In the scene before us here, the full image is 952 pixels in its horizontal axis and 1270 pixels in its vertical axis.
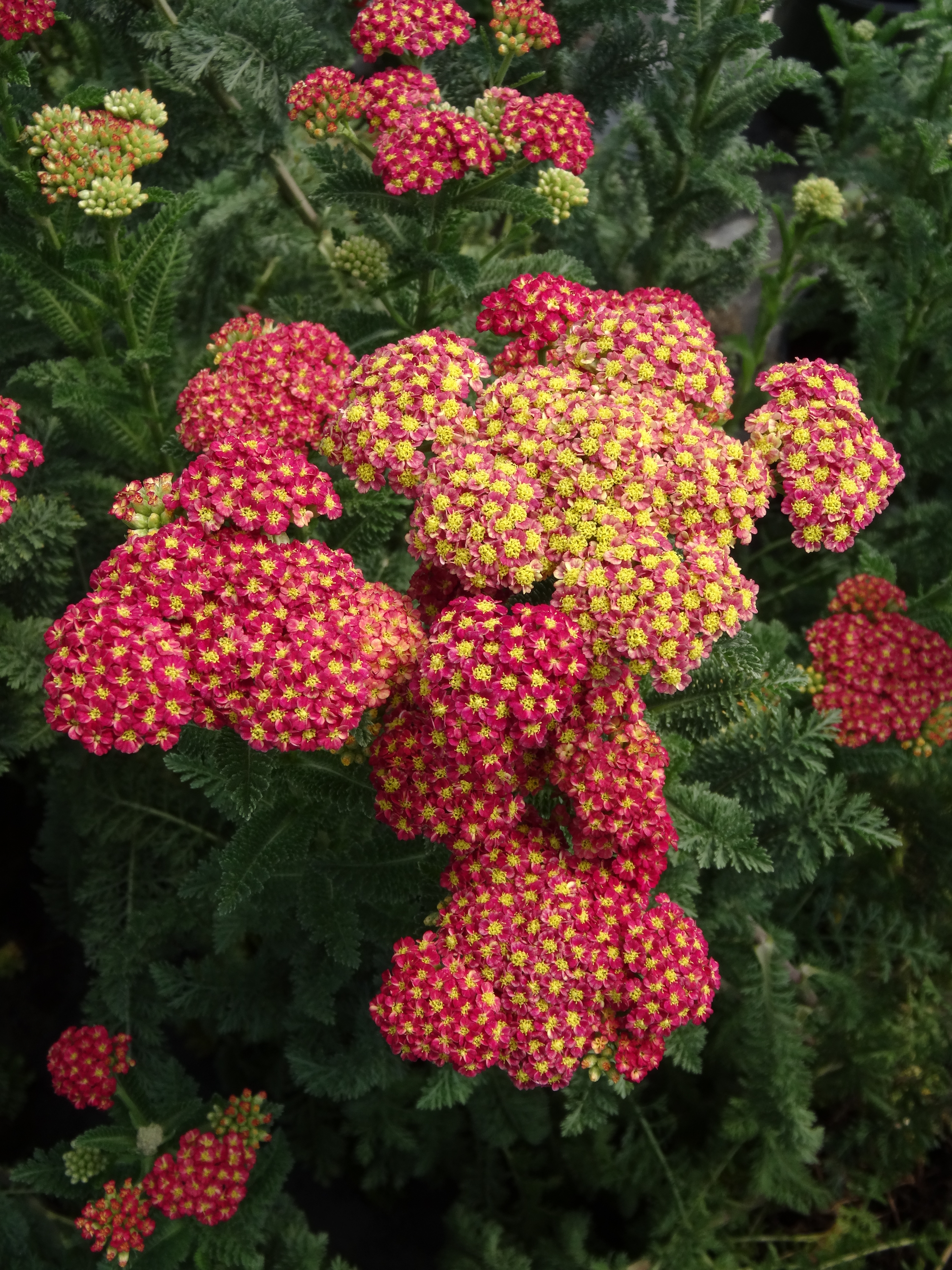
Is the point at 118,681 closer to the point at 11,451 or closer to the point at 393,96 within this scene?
the point at 11,451

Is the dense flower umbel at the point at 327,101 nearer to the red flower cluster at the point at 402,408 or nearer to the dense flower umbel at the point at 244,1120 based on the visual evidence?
the red flower cluster at the point at 402,408

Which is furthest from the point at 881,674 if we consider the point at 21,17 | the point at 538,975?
the point at 21,17

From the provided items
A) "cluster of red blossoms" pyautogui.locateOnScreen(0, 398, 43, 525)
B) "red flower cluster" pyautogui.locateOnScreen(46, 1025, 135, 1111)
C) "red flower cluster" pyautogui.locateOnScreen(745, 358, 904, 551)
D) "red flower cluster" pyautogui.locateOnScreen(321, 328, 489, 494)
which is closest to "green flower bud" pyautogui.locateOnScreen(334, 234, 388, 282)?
"red flower cluster" pyautogui.locateOnScreen(321, 328, 489, 494)

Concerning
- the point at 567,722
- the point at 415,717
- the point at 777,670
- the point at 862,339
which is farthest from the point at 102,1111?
the point at 862,339

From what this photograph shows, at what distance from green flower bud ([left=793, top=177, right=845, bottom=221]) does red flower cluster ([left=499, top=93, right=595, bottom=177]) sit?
98 cm

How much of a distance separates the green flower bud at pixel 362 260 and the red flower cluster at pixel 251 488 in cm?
94

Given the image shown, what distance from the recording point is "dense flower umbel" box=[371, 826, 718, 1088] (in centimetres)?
175

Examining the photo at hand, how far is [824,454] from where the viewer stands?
1.84 meters

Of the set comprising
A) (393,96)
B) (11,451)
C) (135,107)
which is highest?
(393,96)

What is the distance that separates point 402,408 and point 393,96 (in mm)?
847

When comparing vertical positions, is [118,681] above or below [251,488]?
below

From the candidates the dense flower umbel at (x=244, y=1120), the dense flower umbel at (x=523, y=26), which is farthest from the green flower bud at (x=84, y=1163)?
the dense flower umbel at (x=523, y=26)

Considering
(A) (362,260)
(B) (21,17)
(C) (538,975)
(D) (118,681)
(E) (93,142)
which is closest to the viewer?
(D) (118,681)

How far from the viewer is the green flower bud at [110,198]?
2072 mm
